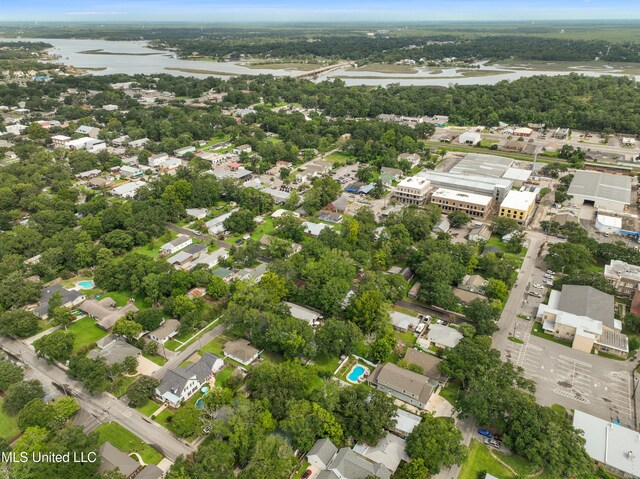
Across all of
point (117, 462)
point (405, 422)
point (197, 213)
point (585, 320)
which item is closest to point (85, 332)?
point (117, 462)

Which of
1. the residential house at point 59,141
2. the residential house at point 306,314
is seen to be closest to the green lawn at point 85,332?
the residential house at point 306,314

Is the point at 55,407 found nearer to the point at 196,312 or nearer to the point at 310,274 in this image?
the point at 196,312

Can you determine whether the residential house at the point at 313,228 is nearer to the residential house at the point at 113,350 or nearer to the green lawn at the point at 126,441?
the residential house at the point at 113,350

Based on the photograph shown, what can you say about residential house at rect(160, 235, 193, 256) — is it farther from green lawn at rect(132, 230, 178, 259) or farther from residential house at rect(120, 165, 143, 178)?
residential house at rect(120, 165, 143, 178)

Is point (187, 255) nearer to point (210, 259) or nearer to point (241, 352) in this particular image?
point (210, 259)

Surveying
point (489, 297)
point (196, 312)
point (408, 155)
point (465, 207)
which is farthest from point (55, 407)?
point (408, 155)

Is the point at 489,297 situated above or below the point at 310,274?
below

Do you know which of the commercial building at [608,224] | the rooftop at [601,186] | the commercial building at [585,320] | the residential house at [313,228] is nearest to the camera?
the commercial building at [585,320]
